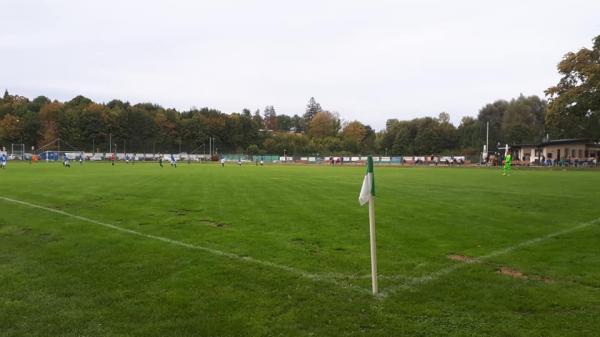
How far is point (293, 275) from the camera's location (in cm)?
670

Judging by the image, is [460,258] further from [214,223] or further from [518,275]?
[214,223]

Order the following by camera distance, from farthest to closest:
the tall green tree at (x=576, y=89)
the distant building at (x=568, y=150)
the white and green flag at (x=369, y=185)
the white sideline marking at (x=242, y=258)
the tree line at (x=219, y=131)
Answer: the tree line at (x=219, y=131), the distant building at (x=568, y=150), the tall green tree at (x=576, y=89), the white sideline marking at (x=242, y=258), the white and green flag at (x=369, y=185)

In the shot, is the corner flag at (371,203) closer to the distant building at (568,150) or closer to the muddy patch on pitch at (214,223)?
the muddy patch on pitch at (214,223)

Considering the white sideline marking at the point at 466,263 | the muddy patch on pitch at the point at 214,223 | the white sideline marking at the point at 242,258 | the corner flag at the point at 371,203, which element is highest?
the corner flag at the point at 371,203

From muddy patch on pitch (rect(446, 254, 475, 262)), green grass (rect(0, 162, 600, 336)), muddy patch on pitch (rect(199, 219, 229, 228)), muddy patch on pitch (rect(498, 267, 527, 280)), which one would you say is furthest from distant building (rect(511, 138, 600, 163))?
muddy patch on pitch (rect(498, 267, 527, 280))

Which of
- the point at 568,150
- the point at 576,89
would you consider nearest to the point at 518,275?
the point at 576,89

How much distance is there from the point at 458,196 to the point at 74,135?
364ft

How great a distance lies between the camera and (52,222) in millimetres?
11188

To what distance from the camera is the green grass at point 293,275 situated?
4.93 metres

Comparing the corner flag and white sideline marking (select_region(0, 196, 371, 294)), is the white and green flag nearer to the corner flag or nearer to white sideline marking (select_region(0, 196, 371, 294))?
the corner flag

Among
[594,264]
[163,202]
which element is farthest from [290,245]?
[163,202]

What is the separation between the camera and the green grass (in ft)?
16.2

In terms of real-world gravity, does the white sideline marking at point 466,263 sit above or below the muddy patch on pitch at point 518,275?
above

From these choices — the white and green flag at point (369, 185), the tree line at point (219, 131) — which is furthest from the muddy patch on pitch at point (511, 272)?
the tree line at point (219, 131)
